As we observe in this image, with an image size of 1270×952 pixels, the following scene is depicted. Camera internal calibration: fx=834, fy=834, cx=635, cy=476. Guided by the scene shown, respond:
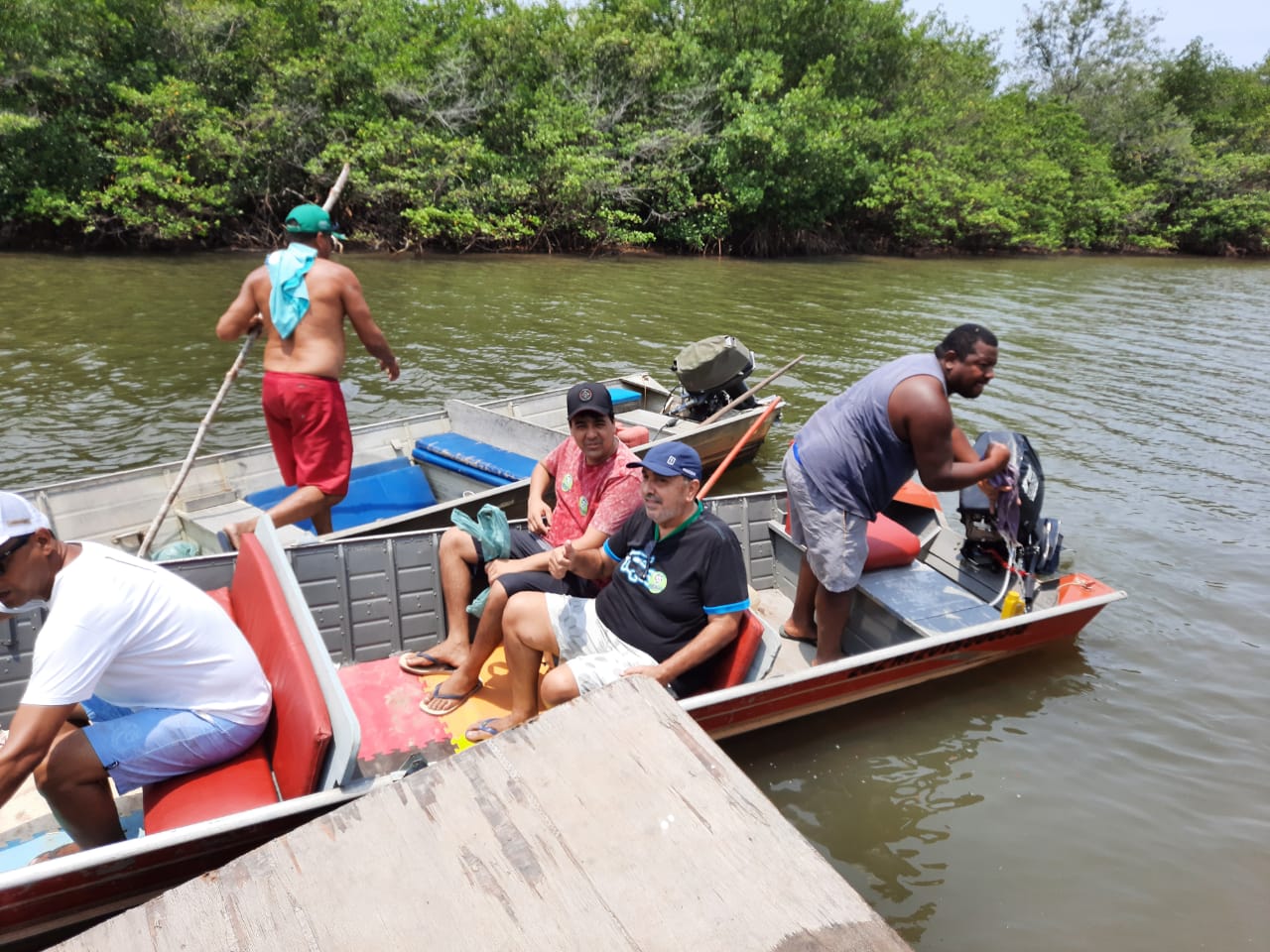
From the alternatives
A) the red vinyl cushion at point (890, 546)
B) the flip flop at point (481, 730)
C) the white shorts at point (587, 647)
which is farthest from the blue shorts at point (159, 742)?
the red vinyl cushion at point (890, 546)

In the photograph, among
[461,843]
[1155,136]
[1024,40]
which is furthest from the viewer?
[1024,40]

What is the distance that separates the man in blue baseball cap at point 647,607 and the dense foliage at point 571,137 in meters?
19.9

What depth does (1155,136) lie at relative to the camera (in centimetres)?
3691

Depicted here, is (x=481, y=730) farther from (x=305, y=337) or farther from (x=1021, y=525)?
(x=1021, y=525)

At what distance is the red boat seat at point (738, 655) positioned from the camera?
3.88m

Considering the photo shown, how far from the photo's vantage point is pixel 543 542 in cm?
474

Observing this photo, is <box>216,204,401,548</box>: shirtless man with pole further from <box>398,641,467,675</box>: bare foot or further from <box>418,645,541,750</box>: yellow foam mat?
<box>418,645,541,750</box>: yellow foam mat

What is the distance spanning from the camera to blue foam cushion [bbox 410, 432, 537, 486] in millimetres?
6527

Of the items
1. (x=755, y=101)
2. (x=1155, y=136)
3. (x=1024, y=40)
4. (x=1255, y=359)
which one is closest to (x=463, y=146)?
(x=755, y=101)

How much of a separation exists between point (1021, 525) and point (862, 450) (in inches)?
66.9

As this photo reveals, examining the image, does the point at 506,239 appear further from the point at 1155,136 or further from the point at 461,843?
the point at 1155,136

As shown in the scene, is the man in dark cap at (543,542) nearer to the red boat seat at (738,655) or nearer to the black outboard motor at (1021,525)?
the red boat seat at (738,655)

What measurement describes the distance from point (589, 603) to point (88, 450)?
7064 millimetres

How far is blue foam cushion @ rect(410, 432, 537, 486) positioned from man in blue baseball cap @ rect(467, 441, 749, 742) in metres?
2.51
